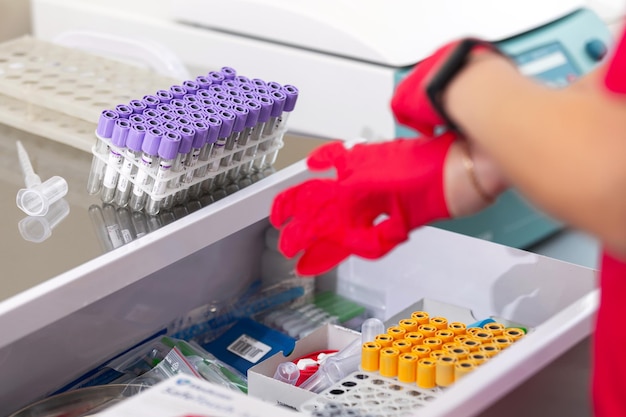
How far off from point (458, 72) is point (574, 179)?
0.52 feet

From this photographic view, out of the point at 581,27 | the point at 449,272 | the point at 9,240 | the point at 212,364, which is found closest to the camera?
the point at 9,240

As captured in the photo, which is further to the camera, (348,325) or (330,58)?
(330,58)

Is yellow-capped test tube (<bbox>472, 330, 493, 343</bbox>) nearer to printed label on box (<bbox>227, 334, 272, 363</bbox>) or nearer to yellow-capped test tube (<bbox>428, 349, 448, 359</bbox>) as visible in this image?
yellow-capped test tube (<bbox>428, 349, 448, 359</bbox>)

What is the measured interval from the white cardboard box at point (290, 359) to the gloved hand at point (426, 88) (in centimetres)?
42

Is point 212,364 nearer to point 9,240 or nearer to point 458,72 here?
point 9,240

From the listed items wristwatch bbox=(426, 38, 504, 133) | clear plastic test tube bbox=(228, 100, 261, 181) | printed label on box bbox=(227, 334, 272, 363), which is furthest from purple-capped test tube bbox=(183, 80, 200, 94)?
wristwatch bbox=(426, 38, 504, 133)

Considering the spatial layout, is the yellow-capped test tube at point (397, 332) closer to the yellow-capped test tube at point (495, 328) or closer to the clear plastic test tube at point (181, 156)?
the yellow-capped test tube at point (495, 328)

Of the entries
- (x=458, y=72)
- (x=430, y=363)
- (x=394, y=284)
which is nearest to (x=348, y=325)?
(x=394, y=284)

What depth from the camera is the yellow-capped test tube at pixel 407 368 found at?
111 centimetres

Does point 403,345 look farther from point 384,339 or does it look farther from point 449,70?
point 449,70

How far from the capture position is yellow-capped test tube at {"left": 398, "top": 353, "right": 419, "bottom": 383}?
3.65ft

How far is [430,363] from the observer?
111 centimetres

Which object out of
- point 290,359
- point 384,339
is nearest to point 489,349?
point 384,339

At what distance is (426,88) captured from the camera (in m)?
0.78
